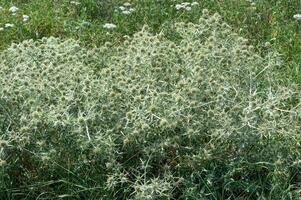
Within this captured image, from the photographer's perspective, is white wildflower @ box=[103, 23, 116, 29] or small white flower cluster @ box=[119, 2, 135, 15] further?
small white flower cluster @ box=[119, 2, 135, 15]

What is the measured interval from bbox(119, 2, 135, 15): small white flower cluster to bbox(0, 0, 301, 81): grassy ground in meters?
0.05

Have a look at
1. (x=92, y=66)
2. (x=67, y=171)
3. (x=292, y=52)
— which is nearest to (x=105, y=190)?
(x=67, y=171)

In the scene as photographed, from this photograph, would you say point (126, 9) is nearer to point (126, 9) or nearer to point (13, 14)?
point (126, 9)

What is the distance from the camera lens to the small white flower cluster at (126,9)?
20.7 feet

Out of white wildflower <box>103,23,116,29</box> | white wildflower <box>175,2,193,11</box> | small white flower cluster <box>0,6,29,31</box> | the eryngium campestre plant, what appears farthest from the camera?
white wildflower <box>175,2,193,11</box>

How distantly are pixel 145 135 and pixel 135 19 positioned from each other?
2.77 m

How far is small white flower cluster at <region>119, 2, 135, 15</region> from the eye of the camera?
20.7 feet

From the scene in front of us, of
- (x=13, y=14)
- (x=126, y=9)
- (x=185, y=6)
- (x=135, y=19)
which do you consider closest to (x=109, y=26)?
(x=135, y=19)

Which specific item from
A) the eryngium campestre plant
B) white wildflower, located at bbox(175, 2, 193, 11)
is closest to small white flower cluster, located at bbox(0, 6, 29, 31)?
white wildflower, located at bbox(175, 2, 193, 11)

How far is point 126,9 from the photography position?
6500 mm

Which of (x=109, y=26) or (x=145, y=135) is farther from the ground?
(x=145, y=135)

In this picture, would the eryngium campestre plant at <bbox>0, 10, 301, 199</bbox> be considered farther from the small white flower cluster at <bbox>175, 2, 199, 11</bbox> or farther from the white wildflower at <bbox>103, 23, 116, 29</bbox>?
the small white flower cluster at <bbox>175, 2, 199, 11</bbox>

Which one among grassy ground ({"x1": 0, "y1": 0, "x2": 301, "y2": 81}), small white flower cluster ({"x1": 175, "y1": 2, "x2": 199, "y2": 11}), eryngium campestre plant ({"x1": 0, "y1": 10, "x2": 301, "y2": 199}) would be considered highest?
eryngium campestre plant ({"x1": 0, "y1": 10, "x2": 301, "y2": 199})

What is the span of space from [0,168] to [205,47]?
1479 millimetres
